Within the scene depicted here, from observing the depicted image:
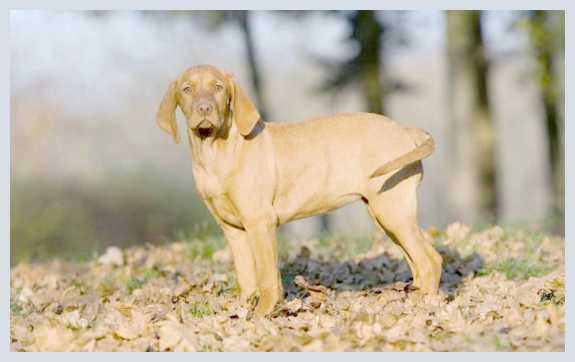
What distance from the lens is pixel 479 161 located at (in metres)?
15.7

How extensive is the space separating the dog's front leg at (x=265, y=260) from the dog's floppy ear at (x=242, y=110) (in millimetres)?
659

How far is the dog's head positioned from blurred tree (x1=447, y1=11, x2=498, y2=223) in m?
9.03

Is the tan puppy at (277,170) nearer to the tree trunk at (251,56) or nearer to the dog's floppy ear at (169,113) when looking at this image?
the dog's floppy ear at (169,113)

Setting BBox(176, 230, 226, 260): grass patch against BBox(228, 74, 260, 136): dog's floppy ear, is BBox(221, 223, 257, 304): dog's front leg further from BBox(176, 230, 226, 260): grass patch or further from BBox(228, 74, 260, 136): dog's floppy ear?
BBox(176, 230, 226, 260): grass patch

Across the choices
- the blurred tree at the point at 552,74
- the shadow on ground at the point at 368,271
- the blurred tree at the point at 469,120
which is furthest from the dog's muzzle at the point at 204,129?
the blurred tree at the point at 469,120

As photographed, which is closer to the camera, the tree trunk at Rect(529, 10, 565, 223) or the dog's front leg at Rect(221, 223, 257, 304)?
the dog's front leg at Rect(221, 223, 257, 304)

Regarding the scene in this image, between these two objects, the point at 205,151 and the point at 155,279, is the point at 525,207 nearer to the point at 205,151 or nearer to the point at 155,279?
the point at 155,279

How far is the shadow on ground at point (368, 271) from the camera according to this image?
25.4 feet

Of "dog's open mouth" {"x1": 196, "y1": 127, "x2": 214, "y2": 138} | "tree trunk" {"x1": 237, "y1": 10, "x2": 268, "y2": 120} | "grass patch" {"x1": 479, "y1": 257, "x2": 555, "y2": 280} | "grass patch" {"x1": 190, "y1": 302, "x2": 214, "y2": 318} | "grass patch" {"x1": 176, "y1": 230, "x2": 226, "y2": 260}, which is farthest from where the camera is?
"tree trunk" {"x1": 237, "y1": 10, "x2": 268, "y2": 120}

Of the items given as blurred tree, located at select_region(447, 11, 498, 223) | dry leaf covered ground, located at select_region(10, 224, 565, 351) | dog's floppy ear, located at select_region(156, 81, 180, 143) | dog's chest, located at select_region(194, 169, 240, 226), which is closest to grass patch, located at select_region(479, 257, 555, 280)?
dry leaf covered ground, located at select_region(10, 224, 565, 351)

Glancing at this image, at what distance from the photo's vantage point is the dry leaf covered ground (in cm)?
551

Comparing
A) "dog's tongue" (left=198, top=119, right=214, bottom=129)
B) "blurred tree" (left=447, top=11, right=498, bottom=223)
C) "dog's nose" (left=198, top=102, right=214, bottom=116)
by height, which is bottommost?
"blurred tree" (left=447, top=11, right=498, bottom=223)

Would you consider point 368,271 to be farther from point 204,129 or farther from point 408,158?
point 204,129

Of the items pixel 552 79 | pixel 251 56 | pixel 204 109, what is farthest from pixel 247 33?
pixel 204 109
